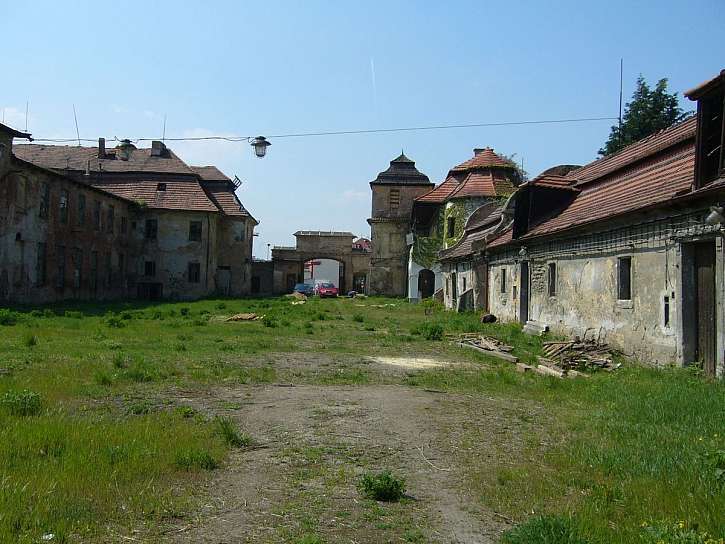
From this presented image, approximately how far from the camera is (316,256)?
6819cm

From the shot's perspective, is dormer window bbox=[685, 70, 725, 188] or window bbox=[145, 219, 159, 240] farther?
window bbox=[145, 219, 159, 240]

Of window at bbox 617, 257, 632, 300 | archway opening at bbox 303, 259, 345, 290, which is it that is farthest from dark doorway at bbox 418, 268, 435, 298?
archway opening at bbox 303, 259, 345, 290

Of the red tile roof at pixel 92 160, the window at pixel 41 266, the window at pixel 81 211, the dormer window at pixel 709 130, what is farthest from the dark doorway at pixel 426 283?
the dormer window at pixel 709 130

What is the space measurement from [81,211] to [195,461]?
33159 millimetres

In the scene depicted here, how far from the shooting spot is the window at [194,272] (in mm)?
46844

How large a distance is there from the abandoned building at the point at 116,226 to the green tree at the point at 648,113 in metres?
28.6

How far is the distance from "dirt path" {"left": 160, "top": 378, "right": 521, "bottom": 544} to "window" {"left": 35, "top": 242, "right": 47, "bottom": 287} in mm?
24711

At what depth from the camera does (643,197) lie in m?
14.7

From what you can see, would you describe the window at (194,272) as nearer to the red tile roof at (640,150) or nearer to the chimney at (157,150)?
the chimney at (157,150)

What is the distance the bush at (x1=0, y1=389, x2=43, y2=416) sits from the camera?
792 cm

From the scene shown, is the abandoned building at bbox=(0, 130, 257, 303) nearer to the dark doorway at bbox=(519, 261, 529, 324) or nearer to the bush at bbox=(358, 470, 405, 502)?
the dark doorway at bbox=(519, 261, 529, 324)

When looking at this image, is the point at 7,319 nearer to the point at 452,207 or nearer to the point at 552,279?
the point at 552,279

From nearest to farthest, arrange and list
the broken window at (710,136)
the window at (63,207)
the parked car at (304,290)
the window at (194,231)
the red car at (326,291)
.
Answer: the broken window at (710,136) → the window at (63,207) → the window at (194,231) → the red car at (326,291) → the parked car at (304,290)

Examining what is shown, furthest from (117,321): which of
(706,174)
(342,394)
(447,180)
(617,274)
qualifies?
(447,180)
